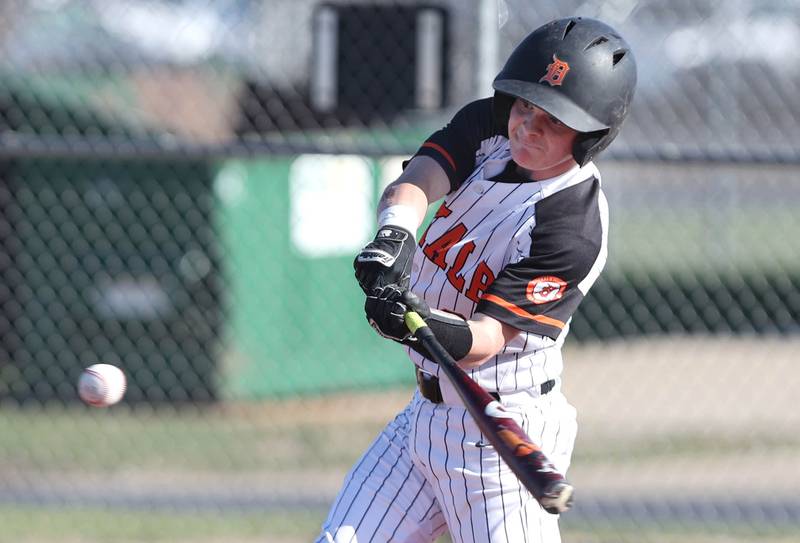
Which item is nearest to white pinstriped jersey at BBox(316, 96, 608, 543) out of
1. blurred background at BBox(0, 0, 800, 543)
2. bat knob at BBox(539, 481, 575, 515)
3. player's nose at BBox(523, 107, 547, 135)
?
player's nose at BBox(523, 107, 547, 135)

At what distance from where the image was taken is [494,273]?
8.83 ft

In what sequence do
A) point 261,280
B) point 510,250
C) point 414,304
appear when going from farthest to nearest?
1. point 261,280
2. point 510,250
3. point 414,304

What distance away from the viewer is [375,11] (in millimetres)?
6301

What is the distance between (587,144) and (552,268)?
A: 0.96 feet

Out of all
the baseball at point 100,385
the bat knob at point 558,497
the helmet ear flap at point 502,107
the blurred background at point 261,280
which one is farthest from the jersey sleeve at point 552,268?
the blurred background at point 261,280

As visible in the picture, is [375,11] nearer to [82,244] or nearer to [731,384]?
[82,244]

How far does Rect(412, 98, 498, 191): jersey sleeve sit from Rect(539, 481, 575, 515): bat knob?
41.6 inches

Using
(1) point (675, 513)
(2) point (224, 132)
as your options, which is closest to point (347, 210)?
(2) point (224, 132)

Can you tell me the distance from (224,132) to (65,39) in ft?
8.90

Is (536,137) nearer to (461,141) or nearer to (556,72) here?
(556,72)

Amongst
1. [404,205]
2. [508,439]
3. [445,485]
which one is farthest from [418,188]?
[508,439]

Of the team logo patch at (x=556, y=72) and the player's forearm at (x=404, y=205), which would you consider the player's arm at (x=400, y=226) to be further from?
the team logo patch at (x=556, y=72)

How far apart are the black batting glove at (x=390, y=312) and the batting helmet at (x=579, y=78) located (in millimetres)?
518

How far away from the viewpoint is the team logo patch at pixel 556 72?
8.39 ft
